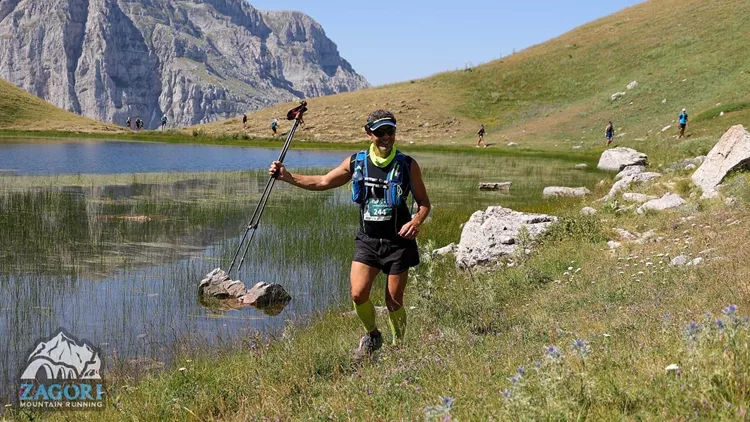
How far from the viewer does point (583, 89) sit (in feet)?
241

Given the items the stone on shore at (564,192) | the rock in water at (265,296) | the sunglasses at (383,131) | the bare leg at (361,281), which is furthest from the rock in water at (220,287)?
the stone on shore at (564,192)

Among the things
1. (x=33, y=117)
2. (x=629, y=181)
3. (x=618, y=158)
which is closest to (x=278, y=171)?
(x=629, y=181)

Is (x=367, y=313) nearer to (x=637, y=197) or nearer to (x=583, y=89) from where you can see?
(x=637, y=197)

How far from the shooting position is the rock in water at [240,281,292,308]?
12.4m

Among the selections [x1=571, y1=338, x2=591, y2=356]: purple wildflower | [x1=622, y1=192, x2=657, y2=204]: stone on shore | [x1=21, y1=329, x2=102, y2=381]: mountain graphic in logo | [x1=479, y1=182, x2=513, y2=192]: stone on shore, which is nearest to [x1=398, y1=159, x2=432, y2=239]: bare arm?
[x1=571, y1=338, x2=591, y2=356]: purple wildflower

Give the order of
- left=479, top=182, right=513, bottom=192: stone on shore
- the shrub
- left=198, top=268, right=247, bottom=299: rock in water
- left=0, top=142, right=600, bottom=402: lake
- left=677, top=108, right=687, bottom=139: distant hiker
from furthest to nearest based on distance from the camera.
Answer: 1. left=677, top=108, right=687, bottom=139: distant hiker
2. left=479, top=182, right=513, bottom=192: stone on shore
3. the shrub
4. left=198, top=268, right=247, bottom=299: rock in water
5. left=0, top=142, right=600, bottom=402: lake

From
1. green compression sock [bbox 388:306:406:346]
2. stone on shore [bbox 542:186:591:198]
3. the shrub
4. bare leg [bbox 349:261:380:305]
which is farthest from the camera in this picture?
stone on shore [bbox 542:186:591:198]

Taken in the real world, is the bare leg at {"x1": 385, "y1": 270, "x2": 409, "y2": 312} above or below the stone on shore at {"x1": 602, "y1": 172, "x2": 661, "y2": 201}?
above

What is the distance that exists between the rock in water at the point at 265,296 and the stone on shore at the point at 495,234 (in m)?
4.04

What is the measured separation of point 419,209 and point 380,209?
0.47 m

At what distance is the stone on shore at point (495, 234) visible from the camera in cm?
1431

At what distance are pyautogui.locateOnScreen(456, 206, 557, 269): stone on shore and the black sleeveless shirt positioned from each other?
278 inches

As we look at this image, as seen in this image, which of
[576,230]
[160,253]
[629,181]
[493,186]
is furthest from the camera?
[493,186]

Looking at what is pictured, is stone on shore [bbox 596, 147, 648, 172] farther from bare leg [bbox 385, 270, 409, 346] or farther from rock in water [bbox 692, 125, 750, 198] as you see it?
bare leg [bbox 385, 270, 409, 346]
